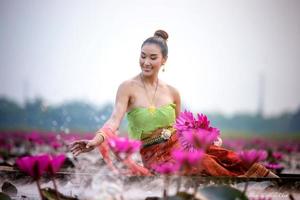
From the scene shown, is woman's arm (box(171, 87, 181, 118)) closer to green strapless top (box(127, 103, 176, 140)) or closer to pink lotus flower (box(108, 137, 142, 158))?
green strapless top (box(127, 103, 176, 140))

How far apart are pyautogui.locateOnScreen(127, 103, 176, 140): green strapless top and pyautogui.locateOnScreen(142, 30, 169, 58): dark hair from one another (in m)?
0.32

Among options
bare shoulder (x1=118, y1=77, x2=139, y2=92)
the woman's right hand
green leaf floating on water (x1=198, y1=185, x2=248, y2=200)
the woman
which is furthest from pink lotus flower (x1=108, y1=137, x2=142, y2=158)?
bare shoulder (x1=118, y1=77, x2=139, y2=92)

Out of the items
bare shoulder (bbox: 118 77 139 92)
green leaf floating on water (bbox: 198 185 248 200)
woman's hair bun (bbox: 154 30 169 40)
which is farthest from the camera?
woman's hair bun (bbox: 154 30 169 40)

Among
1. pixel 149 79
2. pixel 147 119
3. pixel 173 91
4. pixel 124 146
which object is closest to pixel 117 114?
pixel 147 119

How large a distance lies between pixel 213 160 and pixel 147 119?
1.88 ft

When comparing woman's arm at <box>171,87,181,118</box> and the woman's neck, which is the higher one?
the woman's neck

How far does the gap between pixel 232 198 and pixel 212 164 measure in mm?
1114

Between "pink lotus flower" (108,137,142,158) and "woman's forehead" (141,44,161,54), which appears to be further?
"woman's forehead" (141,44,161,54)

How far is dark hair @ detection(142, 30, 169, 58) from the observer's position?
10.8 feet

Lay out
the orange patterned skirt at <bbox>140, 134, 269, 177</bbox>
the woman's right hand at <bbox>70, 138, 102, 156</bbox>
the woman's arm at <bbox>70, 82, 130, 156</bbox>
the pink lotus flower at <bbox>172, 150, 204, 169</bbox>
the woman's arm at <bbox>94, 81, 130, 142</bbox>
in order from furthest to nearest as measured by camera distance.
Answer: the woman's arm at <bbox>94, 81, 130, 142</bbox>
the orange patterned skirt at <bbox>140, 134, 269, 177</bbox>
the woman's arm at <bbox>70, 82, 130, 156</bbox>
the woman's right hand at <bbox>70, 138, 102, 156</bbox>
the pink lotus flower at <bbox>172, 150, 204, 169</bbox>

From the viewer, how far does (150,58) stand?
3.23 m

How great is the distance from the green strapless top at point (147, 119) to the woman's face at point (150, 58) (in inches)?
8.4

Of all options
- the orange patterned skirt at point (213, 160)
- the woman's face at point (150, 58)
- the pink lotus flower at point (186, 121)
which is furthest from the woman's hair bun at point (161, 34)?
the pink lotus flower at point (186, 121)

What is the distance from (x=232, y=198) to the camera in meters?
1.69
